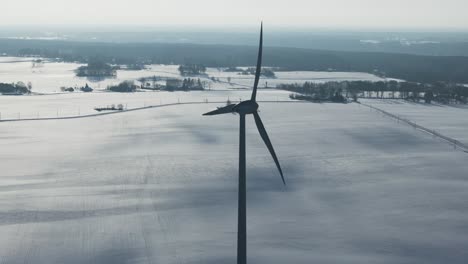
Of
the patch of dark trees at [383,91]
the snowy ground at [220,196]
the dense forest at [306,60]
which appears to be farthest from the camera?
the dense forest at [306,60]

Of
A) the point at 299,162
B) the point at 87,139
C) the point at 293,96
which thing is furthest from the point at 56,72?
the point at 299,162

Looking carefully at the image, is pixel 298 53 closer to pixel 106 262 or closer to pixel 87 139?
pixel 87 139

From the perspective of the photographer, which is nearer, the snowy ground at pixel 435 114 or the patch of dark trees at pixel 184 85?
the snowy ground at pixel 435 114

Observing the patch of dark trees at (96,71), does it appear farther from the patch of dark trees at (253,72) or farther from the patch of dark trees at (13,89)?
the patch of dark trees at (13,89)

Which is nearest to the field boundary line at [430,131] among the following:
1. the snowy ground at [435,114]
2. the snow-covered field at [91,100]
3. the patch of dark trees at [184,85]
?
the snowy ground at [435,114]

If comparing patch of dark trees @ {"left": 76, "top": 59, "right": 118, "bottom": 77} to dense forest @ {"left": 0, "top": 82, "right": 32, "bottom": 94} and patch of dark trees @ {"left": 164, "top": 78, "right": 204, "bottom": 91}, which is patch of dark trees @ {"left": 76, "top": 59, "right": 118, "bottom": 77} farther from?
dense forest @ {"left": 0, "top": 82, "right": 32, "bottom": 94}

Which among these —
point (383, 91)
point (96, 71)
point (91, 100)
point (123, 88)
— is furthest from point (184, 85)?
point (383, 91)
